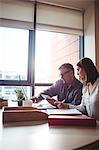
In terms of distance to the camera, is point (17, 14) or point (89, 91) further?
point (17, 14)

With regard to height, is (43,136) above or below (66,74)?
below

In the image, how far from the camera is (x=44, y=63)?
3693 millimetres

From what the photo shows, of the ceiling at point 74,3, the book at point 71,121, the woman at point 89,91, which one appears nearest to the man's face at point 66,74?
the woman at point 89,91

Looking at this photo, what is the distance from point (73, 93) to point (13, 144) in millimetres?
1861

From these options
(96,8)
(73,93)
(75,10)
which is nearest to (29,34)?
(75,10)

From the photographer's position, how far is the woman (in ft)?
5.48

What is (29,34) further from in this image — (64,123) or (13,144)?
(13,144)

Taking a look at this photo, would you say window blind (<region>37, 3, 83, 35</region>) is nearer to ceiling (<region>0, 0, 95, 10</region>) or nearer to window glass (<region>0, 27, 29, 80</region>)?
ceiling (<region>0, 0, 95, 10</region>)

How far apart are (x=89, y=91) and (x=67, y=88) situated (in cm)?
96

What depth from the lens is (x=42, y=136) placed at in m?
0.91

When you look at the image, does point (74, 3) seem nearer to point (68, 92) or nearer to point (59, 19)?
point (59, 19)

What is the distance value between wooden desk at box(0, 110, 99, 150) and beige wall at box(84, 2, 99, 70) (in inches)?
105

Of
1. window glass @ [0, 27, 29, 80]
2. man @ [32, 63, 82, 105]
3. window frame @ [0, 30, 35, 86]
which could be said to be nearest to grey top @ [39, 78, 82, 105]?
man @ [32, 63, 82, 105]

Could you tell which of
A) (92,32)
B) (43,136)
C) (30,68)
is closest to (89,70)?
(43,136)
